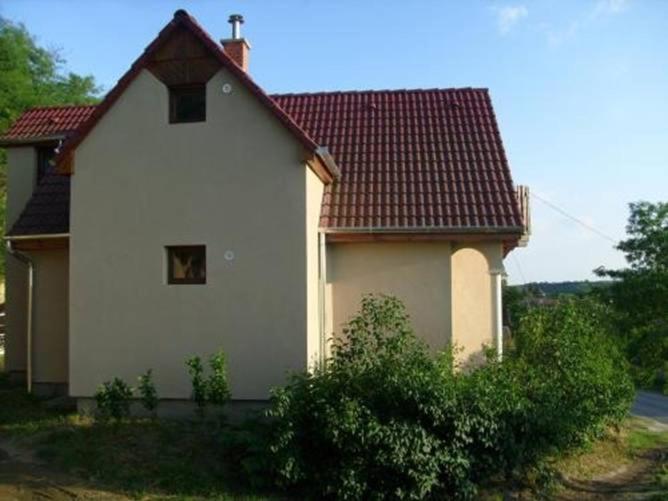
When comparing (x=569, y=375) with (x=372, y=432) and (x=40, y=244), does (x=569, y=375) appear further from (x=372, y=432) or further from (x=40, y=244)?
(x=40, y=244)

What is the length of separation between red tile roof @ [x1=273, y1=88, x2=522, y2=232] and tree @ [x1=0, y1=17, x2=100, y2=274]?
14.7 metres

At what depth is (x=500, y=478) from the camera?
33.6 ft

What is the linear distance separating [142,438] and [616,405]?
26.7ft

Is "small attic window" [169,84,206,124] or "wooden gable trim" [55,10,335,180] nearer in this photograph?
"wooden gable trim" [55,10,335,180]

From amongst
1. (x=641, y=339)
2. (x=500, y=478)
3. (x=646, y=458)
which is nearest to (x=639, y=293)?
(x=641, y=339)

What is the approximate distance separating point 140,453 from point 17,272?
7.68 m

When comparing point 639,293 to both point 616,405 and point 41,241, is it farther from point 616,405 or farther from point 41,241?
point 41,241

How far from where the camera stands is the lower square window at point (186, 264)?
12.0m

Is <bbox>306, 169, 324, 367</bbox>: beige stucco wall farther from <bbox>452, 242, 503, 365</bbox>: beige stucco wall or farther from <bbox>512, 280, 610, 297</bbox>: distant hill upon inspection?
<bbox>512, 280, 610, 297</bbox>: distant hill

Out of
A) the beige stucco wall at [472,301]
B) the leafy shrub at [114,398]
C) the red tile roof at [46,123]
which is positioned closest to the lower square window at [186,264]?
the leafy shrub at [114,398]

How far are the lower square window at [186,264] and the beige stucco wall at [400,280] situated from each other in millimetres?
2521

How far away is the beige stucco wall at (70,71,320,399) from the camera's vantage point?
1169 centimetres

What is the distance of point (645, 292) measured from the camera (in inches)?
1172

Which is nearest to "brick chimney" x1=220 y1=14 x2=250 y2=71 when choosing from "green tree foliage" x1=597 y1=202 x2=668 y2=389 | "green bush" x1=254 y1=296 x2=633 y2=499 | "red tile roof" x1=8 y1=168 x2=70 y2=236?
"red tile roof" x1=8 y1=168 x2=70 y2=236
